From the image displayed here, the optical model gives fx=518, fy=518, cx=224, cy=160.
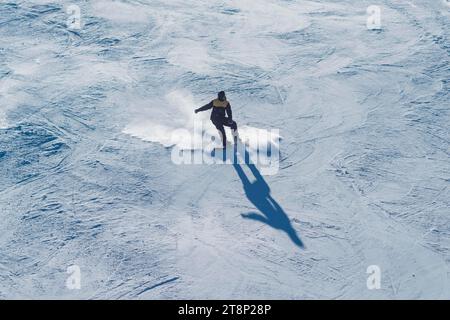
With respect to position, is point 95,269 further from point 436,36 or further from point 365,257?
point 436,36

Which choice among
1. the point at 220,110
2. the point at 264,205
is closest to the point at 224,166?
the point at 220,110

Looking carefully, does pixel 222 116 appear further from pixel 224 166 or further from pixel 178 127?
pixel 178 127

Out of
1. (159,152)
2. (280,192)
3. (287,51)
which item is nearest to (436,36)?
(287,51)

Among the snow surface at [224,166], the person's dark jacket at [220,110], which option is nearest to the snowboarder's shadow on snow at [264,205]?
the snow surface at [224,166]

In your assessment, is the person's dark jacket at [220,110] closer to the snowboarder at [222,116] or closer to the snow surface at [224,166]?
the snowboarder at [222,116]
